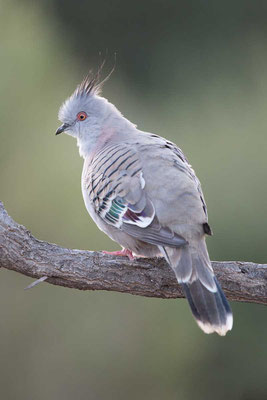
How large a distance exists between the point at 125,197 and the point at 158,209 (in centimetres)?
19

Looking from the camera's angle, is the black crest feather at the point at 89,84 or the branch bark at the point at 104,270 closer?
the branch bark at the point at 104,270

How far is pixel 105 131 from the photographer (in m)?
3.82

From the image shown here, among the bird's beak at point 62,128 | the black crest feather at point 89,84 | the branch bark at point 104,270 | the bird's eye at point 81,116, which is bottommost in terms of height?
the branch bark at point 104,270

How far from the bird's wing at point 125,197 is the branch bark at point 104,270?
0.18 metres

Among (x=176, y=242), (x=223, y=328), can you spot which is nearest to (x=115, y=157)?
(x=176, y=242)

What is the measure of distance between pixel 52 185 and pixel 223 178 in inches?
48.4

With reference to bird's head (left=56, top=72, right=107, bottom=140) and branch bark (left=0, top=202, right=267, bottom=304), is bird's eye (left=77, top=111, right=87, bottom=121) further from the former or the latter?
branch bark (left=0, top=202, right=267, bottom=304)

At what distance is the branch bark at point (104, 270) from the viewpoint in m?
3.09

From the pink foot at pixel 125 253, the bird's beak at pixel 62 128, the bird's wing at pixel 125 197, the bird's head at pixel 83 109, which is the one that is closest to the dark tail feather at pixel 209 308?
the bird's wing at pixel 125 197

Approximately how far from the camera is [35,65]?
6.53 metres

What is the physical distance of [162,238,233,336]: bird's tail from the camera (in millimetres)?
2805

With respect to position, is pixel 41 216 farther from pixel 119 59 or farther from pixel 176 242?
pixel 119 59

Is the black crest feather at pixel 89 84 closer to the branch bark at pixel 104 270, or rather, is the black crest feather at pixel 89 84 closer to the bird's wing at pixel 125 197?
the bird's wing at pixel 125 197

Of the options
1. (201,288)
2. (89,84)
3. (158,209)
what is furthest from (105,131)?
(201,288)
